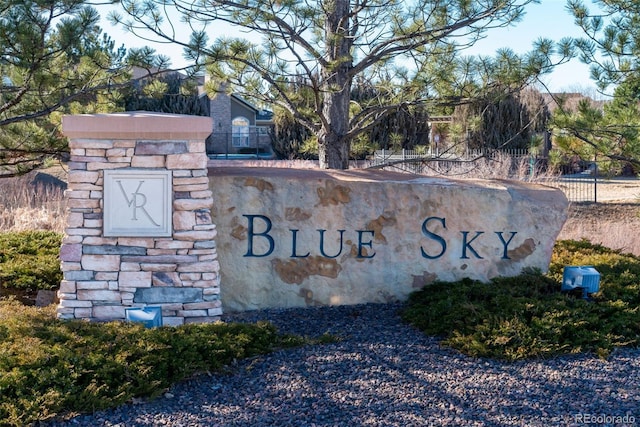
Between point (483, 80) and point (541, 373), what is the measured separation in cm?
392

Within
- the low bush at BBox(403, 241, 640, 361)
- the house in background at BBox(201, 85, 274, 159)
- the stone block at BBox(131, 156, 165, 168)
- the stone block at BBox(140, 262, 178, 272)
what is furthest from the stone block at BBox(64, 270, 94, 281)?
the house in background at BBox(201, 85, 274, 159)

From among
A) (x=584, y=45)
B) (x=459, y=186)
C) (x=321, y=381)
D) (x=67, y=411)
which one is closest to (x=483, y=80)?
(x=584, y=45)

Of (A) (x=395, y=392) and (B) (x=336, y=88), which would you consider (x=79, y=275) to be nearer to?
(A) (x=395, y=392)

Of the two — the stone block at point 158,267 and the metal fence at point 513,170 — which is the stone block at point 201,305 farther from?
the metal fence at point 513,170

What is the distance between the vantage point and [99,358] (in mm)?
4355

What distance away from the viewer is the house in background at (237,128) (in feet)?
109

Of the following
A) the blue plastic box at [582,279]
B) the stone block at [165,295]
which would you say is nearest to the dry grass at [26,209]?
the stone block at [165,295]

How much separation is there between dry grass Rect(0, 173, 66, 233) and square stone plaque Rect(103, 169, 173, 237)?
5750 millimetres

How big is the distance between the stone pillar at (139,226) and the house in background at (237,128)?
26606 mm

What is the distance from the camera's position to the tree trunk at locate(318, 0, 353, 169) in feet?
24.4

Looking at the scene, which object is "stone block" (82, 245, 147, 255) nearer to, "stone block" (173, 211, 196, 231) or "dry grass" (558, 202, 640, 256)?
"stone block" (173, 211, 196, 231)

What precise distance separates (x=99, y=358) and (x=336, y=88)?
4.05 metres

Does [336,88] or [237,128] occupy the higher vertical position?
[237,128]

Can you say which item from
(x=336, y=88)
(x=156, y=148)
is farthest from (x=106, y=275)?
(x=336, y=88)
